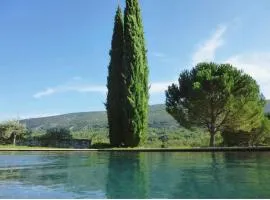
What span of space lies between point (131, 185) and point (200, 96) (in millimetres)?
21520

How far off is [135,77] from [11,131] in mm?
11204

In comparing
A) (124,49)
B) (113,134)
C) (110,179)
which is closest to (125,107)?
(113,134)

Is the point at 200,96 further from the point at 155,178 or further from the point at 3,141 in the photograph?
the point at 155,178

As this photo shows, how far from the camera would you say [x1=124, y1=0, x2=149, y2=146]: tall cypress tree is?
Answer: 28.2 m

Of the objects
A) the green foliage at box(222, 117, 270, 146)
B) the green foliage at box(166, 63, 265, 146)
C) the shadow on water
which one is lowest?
the shadow on water

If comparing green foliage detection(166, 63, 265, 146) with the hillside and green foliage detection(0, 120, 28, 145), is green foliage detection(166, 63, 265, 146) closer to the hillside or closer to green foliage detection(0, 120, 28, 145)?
green foliage detection(0, 120, 28, 145)

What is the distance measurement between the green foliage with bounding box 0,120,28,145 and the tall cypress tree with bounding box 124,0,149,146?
32.0 feet

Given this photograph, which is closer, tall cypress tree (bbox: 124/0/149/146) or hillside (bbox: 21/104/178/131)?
tall cypress tree (bbox: 124/0/149/146)

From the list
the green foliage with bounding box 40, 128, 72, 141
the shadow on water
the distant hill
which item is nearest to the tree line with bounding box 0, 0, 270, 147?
the green foliage with bounding box 40, 128, 72, 141

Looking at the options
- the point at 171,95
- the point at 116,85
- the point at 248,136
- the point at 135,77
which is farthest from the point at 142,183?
the point at 248,136

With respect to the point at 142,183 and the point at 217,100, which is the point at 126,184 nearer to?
the point at 142,183

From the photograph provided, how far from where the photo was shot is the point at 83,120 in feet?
438

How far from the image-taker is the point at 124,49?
2938cm

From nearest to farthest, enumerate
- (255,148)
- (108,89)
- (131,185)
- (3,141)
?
1. (131,185)
2. (255,148)
3. (108,89)
4. (3,141)
